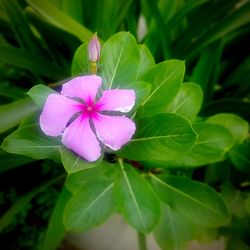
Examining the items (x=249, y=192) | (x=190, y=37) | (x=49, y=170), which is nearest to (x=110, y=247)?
(x=49, y=170)

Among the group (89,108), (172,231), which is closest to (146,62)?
(89,108)

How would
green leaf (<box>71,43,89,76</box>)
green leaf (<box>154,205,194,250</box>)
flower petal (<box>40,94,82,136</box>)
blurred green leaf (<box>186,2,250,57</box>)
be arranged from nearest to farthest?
flower petal (<box>40,94,82,136</box>), green leaf (<box>71,43,89,76</box>), green leaf (<box>154,205,194,250</box>), blurred green leaf (<box>186,2,250,57</box>)

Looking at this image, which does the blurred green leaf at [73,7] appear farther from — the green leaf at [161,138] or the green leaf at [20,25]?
the green leaf at [161,138]

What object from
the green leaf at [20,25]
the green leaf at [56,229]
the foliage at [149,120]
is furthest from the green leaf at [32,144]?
the green leaf at [20,25]

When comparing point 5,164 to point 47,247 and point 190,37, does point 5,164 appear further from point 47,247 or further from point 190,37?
point 190,37

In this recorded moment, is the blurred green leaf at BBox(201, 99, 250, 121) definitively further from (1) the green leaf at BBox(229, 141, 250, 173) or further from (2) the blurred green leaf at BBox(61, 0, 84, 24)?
(2) the blurred green leaf at BBox(61, 0, 84, 24)

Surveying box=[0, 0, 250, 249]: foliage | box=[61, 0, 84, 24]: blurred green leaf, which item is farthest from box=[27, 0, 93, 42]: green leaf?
box=[61, 0, 84, 24]: blurred green leaf

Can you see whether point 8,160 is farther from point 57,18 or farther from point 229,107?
point 229,107
